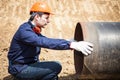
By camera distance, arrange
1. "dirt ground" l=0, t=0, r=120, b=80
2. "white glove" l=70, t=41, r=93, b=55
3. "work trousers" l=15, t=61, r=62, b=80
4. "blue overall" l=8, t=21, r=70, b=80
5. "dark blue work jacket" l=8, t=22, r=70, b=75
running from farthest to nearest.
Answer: "dirt ground" l=0, t=0, r=120, b=80 → "work trousers" l=15, t=61, r=62, b=80 → "blue overall" l=8, t=21, r=70, b=80 → "dark blue work jacket" l=8, t=22, r=70, b=75 → "white glove" l=70, t=41, r=93, b=55

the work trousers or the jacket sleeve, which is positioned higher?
the jacket sleeve

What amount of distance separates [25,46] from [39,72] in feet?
1.63

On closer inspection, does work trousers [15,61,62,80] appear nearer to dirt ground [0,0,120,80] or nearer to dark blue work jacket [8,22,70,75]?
dark blue work jacket [8,22,70,75]

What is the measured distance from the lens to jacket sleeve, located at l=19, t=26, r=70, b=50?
13.1 feet

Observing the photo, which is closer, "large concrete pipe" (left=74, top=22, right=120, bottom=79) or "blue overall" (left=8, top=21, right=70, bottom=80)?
"blue overall" (left=8, top=21, right=70, bottom=80)

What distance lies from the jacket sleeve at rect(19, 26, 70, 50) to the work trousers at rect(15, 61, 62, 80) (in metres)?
0.49

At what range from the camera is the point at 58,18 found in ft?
35.2

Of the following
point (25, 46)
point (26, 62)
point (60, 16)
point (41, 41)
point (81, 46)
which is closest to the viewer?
point (81, 46)

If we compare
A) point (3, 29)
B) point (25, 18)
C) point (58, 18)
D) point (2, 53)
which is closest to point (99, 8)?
point (58, 18)

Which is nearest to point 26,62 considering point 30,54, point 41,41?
point 30,54

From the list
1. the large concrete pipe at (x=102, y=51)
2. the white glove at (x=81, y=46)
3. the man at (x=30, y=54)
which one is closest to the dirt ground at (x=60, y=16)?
the large concrete pipe at (x=102, y=51)

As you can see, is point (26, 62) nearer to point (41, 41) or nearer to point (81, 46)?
point (41, 41)

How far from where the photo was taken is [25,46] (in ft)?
14.4

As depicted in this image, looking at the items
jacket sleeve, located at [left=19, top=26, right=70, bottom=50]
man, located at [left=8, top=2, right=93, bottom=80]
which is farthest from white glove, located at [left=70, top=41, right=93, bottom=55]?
man, located at [left=8, top=2, right=93, bottom=80]
